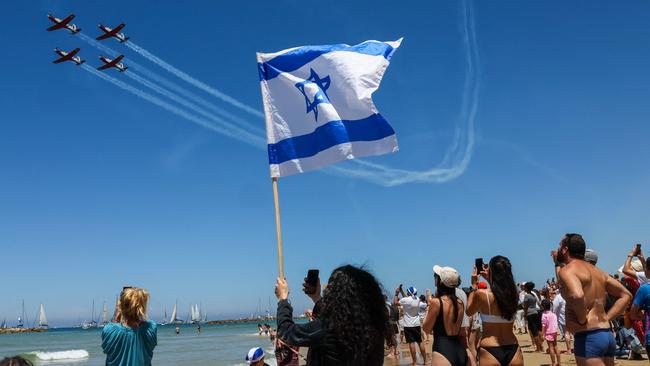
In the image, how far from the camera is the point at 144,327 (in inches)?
174

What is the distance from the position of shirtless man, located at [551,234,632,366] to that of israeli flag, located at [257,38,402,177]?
2667mm

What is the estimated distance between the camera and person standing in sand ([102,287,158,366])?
14.0ft

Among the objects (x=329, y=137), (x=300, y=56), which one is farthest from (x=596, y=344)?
(x=300, y=56)

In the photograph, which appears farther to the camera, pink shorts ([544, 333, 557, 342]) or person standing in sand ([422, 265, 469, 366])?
pink shorts ([544, 333, 557, 342])

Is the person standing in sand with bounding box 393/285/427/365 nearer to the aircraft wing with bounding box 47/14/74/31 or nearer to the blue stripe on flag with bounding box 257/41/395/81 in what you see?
the blue stripe on flag with bounding box 257/41/395/81

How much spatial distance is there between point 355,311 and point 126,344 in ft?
7.61

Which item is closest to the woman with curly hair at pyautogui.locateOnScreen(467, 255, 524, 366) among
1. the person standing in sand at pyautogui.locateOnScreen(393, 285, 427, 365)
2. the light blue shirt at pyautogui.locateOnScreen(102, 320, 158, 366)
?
the light blue shirt at pyautogui.locateOnScreen(102, 320, 158, 366)

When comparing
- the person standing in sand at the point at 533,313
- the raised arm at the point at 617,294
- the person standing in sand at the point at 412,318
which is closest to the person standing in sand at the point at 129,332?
the raised arm at the point at 617,294

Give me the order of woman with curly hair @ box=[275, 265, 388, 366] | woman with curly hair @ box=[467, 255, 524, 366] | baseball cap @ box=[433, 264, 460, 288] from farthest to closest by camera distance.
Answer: baseball cap @ box=[433, 264, 460, 288], woman with curly hair @ box=[467, 255, 524, 366], woman with curly hair @ box=[275, 265, 388, 366]

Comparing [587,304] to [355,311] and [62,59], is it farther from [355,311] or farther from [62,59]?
[62,59]

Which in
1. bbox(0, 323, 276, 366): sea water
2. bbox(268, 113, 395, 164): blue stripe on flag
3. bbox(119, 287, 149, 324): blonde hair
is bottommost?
bbox(0, 323, 276, 366): sea water

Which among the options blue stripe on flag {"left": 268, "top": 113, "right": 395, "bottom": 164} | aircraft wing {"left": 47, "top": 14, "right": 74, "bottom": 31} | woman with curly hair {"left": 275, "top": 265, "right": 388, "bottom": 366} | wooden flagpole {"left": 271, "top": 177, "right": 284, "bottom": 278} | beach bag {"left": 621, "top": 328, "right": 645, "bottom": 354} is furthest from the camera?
aircraft wing {"left": 47, "top": 14, "right": 74, "bottom": 31}

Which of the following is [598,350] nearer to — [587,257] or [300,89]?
[587,257]

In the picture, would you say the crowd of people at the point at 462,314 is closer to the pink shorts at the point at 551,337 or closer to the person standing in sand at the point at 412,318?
the pink shorts at the point at 551,337
